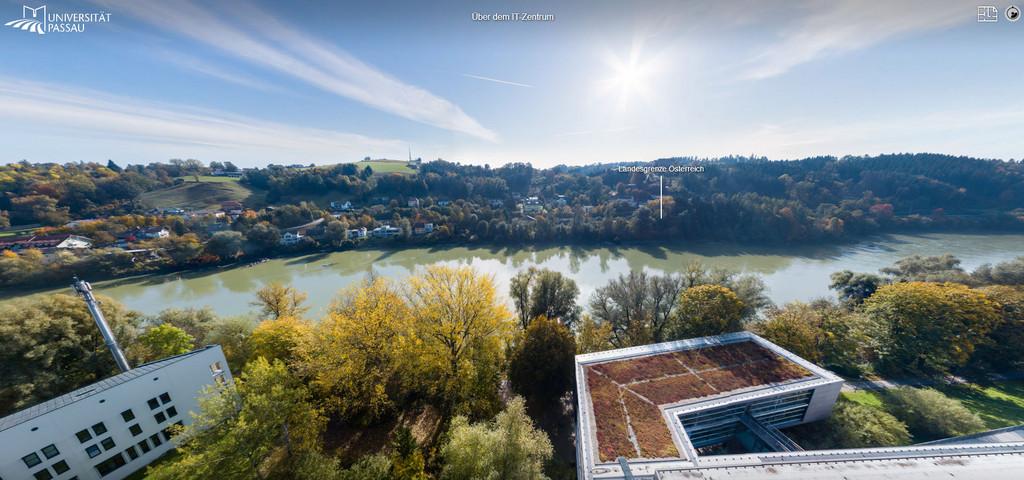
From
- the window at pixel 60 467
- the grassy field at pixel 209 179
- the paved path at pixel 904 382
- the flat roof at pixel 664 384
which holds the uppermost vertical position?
the grassy field at pixel 209 179

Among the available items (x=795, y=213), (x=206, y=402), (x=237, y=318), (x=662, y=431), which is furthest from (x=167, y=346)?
(x=795, y=213)

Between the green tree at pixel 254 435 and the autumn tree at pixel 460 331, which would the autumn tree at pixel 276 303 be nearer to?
the green tree at pixel 254 435

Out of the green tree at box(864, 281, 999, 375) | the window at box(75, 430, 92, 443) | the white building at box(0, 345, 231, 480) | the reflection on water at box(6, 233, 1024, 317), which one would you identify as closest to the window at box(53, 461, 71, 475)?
the white building at box(0, 345, 231, 480)

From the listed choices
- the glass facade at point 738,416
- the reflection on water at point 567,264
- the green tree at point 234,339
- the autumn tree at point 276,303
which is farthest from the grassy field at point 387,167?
the glass facade at point 738,416

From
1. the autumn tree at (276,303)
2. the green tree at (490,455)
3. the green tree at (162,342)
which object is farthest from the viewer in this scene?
the autumn tree at (276,303)

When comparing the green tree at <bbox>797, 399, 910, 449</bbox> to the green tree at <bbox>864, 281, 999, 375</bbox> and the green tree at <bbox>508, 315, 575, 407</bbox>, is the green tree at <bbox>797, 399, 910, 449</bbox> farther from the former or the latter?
the green tree at <bbox>508, 315, 575, 407</bbox>

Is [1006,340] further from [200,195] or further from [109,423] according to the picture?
[200,195]

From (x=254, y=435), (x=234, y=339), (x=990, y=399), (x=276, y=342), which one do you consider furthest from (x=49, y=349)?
(x=990, y=399)
